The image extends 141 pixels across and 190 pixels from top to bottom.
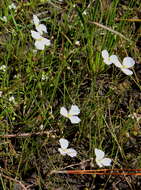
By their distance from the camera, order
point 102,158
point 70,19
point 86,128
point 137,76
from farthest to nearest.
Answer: point 70,19, point 137,76, point 86,128, point 102,158

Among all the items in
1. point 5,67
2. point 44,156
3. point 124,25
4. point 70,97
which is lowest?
point 44,156

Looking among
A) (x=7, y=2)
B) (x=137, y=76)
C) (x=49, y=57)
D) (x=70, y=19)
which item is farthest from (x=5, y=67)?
(x=137, y=76)

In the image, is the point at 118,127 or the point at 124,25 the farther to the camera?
the point at 124,25

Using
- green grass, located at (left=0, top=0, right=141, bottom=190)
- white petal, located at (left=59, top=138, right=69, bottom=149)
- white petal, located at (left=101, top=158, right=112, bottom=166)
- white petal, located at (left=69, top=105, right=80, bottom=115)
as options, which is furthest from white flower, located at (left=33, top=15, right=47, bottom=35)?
white petal, located at (left=101, top=158, right=112, bottom=166)

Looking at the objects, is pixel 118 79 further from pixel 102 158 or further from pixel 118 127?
pixel 102 158

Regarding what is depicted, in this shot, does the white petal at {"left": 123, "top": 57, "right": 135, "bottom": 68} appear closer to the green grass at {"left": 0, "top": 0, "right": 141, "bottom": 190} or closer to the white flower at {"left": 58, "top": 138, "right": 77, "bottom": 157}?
the green grass at {"left": 0, "top": 0, "right": 141, "bottom": 190}

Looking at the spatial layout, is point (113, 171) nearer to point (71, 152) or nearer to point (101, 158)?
point (101, 158)
